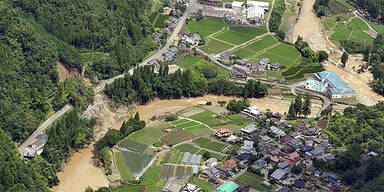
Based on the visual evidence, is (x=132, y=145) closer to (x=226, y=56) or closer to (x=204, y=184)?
(x=204, y=184)

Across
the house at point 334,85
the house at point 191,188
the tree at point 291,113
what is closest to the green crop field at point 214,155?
the house at point 191,188

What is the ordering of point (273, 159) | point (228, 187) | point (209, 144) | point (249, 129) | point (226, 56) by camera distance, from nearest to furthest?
point (228, 187)
point (273, 159)
point (209, 144)
point (249, 129)
point (226, 56)

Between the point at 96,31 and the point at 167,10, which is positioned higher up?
the point at 167,10

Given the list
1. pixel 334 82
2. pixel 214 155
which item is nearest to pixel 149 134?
pixel 214 155

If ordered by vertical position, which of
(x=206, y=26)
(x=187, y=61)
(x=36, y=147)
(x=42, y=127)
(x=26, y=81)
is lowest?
(x=42, y=127)

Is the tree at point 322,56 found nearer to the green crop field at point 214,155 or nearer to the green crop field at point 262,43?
the green crop field at point 262,43

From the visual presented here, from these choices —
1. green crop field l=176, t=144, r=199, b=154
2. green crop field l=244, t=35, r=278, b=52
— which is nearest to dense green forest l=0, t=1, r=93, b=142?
green crop field l=176, t=144, r=199, b=154
